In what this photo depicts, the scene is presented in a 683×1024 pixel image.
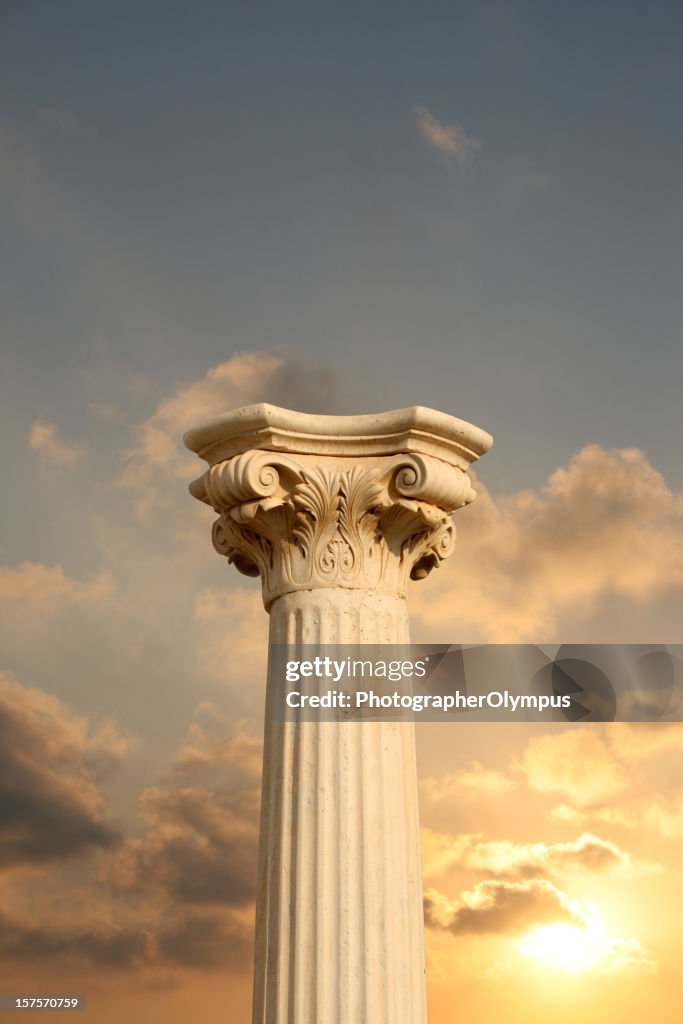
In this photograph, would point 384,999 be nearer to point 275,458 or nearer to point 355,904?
point 355,904

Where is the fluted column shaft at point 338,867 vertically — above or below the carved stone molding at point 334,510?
below

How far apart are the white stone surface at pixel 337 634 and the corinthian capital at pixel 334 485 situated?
0.06 ft

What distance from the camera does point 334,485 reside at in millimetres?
14836

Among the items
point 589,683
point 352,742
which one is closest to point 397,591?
point 352,742

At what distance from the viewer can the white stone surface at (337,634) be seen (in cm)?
1321

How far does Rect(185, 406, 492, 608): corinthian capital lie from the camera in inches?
580

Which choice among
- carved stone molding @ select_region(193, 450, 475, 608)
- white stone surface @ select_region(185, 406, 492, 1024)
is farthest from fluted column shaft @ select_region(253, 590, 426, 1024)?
carved stone molding @ select_region(193, 450, 475, 608)

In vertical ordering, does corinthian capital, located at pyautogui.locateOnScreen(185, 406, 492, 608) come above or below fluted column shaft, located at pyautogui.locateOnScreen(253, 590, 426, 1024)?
above

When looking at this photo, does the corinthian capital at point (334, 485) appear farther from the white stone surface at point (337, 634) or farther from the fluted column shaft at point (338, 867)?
the fluted column shaft at point (338, 867)

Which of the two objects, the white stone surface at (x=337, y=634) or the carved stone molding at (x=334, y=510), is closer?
the white stone surface at (x=337, y=634)

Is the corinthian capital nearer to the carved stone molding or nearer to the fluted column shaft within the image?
the carved stone molding

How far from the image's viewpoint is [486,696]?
1648 cm

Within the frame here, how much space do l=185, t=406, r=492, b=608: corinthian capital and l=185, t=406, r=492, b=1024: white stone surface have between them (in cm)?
2

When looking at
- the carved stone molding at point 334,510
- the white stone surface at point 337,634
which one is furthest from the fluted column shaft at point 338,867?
the carved stone molding at point 334,510
